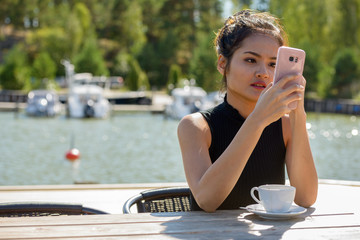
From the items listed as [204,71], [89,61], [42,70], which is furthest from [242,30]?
[89,61]

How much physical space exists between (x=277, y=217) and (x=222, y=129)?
0.52 meters

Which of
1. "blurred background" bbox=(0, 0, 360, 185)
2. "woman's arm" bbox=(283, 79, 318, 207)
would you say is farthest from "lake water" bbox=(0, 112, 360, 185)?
"woman's arm" bbox=(283, 79, 318, 207)

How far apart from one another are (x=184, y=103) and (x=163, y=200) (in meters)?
28.5

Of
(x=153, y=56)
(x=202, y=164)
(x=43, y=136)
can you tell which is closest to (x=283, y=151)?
(x=202, y=164)

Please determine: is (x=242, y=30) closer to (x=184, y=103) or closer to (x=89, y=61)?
(x=184, y=103)

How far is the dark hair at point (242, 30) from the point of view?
208 cm

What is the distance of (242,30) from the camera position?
6.84 feet

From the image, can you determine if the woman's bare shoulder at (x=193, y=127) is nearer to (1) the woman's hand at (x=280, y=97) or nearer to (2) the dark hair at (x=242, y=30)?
(2) the dark hair at (x=242, y=30)

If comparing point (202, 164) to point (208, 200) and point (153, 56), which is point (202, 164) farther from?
point (153, 56)

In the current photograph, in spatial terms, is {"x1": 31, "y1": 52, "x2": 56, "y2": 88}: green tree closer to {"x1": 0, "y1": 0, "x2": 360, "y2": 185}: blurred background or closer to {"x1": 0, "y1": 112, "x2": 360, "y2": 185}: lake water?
{"x1": 0, "y1": 0, "x2": 360, "y2": 185}: blurred background

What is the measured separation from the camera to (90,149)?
19.7 metres

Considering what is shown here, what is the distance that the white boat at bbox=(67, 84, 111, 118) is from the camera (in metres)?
30.6

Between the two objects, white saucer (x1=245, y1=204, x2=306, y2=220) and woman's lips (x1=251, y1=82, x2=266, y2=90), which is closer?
white saucer (x1=245, y1=204, x2=306, y2=220)

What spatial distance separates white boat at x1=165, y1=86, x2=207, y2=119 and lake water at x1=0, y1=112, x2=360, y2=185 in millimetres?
693
